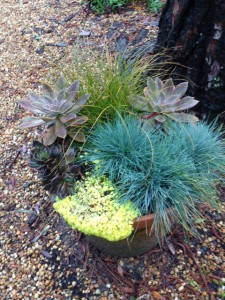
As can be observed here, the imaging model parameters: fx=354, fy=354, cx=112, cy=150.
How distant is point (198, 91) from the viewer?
2174 millimetres

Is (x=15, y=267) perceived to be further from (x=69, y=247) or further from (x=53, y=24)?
(x=53, y=24)

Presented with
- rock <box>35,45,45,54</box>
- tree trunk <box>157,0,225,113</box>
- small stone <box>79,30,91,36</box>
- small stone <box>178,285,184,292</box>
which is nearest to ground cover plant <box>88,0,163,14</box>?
small stone <box>79,30,91,36</box>

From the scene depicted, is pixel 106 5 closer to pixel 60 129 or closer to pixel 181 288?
pixel 60 129

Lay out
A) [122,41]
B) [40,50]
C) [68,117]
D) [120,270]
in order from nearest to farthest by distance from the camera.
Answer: [68,117] < [120,270] < [122,41] < [40,50]

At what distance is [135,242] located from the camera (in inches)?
68.4

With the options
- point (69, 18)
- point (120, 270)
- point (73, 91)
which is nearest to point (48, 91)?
point (73, 91)

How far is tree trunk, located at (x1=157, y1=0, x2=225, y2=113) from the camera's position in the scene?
1.91m

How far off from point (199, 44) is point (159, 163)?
0.84m

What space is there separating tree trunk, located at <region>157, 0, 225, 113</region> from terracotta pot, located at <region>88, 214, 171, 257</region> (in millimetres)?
919

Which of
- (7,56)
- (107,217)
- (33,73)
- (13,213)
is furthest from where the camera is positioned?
(7,56)

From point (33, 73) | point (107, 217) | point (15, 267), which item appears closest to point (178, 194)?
point (107, 217)

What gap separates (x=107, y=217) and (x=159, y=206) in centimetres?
23

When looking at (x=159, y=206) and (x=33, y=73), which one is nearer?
(x=159, y=206)

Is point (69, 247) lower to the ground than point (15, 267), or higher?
higher
